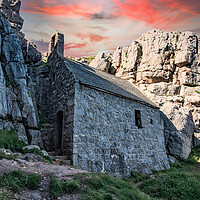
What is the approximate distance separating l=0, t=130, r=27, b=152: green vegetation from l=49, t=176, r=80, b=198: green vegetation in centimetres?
316

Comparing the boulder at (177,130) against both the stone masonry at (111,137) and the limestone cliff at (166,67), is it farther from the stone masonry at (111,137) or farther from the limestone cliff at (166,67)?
the stone masonry at (111,137)

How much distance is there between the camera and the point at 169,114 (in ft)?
54.5

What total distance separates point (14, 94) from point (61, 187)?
6.48m

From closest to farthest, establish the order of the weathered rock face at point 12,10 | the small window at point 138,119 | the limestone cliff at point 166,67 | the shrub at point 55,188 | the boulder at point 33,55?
the shrub at point 55,188, the small window at point 138,119, the boulder at point 33,55, the weathered rock face at point 12,10, the limestone cliff at point 166,67

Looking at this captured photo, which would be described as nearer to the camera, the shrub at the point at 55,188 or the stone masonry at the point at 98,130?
the shrub at the point at 55,188

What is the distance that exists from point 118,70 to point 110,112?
53.5 feet

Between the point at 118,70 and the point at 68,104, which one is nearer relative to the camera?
the point at 68,104

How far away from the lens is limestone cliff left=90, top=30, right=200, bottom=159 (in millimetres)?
20672

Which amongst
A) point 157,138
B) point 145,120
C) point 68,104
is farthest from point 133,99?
point 68,104

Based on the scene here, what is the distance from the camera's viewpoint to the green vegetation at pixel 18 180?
12.3ft

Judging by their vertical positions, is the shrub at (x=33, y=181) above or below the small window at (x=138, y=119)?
below

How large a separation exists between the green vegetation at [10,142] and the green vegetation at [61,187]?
3.16 metres

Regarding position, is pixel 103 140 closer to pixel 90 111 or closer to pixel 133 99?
pixel 90 111

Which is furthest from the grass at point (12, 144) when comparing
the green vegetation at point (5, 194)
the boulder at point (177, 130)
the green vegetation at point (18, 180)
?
the boulder at point (177, 130)
